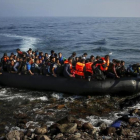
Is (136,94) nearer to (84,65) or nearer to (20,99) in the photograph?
(84,65)

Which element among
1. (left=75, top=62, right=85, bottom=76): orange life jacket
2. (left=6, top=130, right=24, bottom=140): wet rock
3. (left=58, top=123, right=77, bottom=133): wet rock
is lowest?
(left=6, top=130, right=24, bottom=140): wet rock

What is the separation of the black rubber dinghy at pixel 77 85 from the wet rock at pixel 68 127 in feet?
11.9

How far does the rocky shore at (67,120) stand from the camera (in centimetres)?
820

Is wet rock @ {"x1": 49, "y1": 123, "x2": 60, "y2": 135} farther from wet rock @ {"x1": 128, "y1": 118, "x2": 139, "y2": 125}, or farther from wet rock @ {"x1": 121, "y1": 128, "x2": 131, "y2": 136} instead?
wet rock @ {"x1": 128, "y1": 118, "x2": 139, "y2": 125}

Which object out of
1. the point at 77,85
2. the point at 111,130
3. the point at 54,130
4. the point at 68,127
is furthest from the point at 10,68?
the point at 111,130

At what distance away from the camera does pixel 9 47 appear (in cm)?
3362

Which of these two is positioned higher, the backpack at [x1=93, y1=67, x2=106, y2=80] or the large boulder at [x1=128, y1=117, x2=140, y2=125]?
the backpack at [x1=93, y1=67, x2=106, y2=80]

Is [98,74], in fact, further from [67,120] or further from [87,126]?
[87,126]

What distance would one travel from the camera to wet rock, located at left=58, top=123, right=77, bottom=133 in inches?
330

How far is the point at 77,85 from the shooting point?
1216 centimetres

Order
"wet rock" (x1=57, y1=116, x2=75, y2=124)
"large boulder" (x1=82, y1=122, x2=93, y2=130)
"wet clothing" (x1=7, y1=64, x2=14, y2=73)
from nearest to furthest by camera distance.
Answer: "large boulder" (x1=82, y1=122, x2=93, y2=130)
"wet rock" (x1=57, y1=116, x2=75, y2=124)
"wet clothing" (x1=7, y1=64, x2=14, y2=73)

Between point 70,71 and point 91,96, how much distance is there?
1.84 m

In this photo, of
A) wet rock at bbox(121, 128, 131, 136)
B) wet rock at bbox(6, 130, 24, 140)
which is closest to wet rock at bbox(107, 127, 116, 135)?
wet rock at bbox(121, 128, 131, 136)

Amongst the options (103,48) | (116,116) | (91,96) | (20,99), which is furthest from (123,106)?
(103,48)
